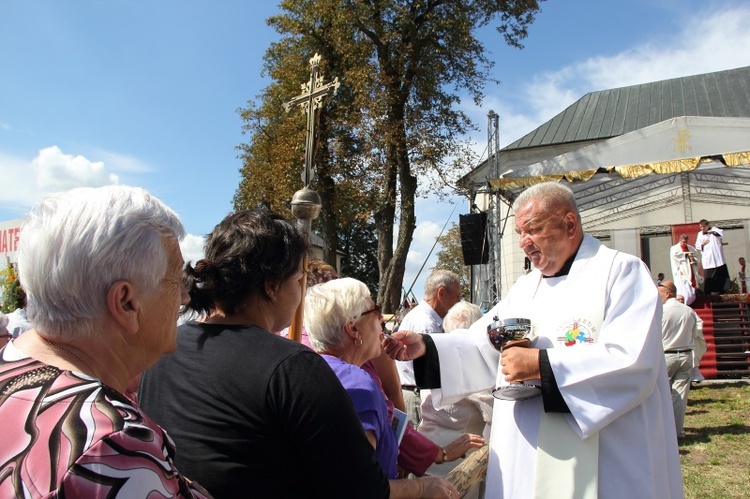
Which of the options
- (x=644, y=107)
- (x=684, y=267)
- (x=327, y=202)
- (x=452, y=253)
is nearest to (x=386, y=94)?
(x=327, y=202)

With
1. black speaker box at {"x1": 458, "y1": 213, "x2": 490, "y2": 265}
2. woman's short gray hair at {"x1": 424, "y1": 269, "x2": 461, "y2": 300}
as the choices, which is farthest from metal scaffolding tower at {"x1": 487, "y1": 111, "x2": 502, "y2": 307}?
woman's short gray hair at {"x1": 424, "y1": 269, "x2": 461, "y2": 300}

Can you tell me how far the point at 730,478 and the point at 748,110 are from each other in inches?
970

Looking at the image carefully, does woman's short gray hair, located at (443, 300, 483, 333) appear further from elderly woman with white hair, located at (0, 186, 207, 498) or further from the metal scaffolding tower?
the metal scaffolding tower

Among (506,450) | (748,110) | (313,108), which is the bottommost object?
(506,450)

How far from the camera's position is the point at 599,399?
227 centimetres

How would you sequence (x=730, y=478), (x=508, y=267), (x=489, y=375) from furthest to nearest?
1. (x=508, y=267)
2. (x=730, y=478)
3. (x=489, y=375)

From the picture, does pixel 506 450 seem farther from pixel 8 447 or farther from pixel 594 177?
pixel 594 177

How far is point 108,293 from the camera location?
1.12m

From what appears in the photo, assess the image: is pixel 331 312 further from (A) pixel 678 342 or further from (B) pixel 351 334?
(A) pixel 678 342

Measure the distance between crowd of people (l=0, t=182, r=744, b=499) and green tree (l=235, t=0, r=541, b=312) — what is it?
1260 centimetres

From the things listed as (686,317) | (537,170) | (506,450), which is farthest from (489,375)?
(537,170)

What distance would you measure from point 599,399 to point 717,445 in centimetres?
508

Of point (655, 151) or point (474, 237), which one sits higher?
point (655, 151)

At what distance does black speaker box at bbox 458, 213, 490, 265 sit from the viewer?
13859mm
